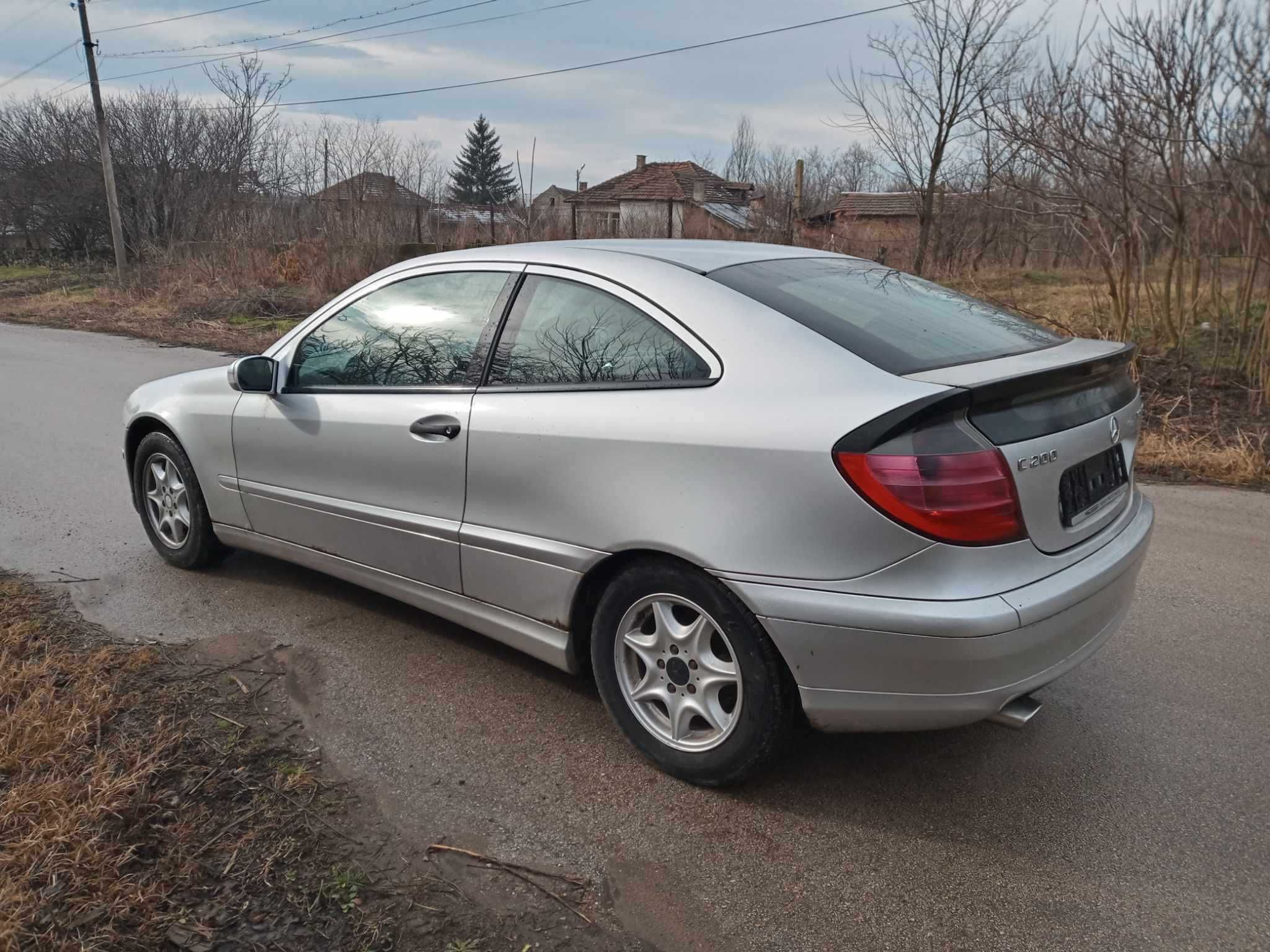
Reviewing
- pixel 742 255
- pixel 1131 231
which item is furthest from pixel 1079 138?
pixel 742 255

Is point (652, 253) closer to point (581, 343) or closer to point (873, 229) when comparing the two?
point (581, 343)

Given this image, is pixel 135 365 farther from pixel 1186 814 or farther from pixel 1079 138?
pixel 1186 814

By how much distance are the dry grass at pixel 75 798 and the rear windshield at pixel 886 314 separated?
229 cm

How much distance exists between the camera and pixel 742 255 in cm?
336

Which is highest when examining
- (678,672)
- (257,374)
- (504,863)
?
(257,374)

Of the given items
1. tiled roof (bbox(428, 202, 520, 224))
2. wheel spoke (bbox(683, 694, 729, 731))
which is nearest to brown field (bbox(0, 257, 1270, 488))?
tiled roof (bbox(428, 202, 520, 224))

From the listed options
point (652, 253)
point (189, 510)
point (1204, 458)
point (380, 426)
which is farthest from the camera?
point (1204, 458)

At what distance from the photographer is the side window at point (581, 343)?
114 inches

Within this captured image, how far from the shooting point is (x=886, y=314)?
3.04 m

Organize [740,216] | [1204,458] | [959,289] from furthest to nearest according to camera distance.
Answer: [740,216]
[959,289]
[1204,458]

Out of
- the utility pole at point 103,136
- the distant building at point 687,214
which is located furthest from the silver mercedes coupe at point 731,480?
the utility pole at point 103,136

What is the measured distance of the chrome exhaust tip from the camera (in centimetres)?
254

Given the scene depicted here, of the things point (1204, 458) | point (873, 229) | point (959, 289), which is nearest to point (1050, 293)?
point (959, 289)

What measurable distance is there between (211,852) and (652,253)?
226 centimetres
